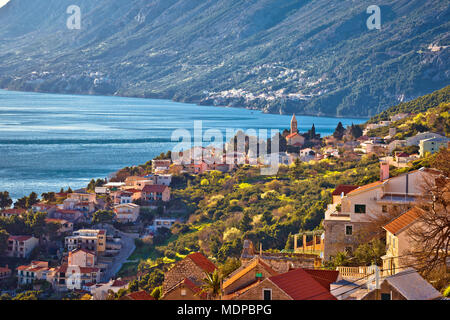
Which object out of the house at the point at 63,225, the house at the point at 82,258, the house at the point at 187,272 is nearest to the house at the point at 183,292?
the house at the point at 187,272

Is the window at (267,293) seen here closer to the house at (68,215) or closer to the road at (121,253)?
the road at (121,253)

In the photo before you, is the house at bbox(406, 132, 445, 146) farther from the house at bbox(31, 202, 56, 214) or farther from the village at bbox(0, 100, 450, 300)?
the house at bbox(31, 202, 56, 214)

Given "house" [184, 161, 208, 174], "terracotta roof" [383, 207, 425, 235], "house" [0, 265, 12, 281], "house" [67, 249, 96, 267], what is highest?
"house" [184, 161, 208, 174]

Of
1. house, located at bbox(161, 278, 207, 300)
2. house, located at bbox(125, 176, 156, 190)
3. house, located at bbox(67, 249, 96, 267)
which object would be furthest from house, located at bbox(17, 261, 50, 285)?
house, located at bbox(125, 176, 156, 190)

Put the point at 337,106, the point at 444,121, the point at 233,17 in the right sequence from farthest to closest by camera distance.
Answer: the point at 233,17 < the point at 337,106 < the point at 444,121
